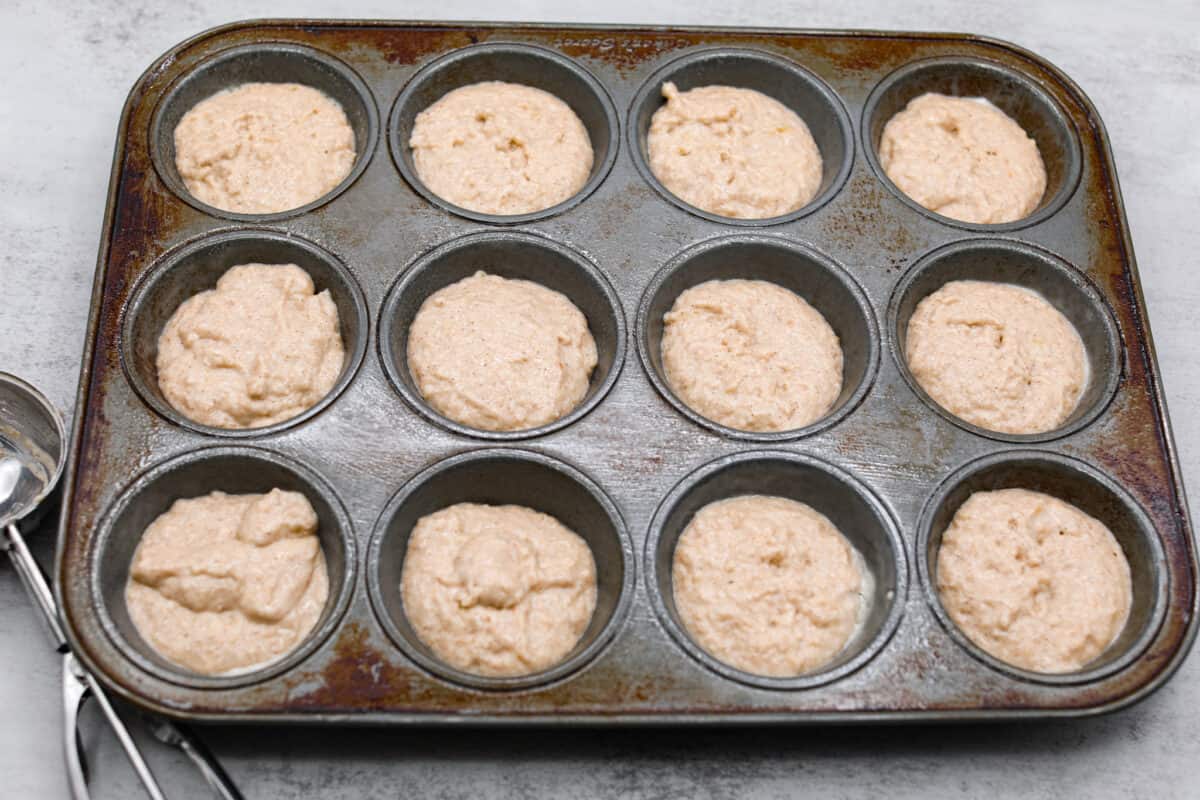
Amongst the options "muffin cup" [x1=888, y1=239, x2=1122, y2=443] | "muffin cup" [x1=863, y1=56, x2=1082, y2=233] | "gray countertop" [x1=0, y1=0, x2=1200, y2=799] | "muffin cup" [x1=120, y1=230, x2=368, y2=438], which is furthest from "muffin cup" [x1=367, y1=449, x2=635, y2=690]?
"muffin cup" [x1=863, y1=56, x2=1082, y2=233]

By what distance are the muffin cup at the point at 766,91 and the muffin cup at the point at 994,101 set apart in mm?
122

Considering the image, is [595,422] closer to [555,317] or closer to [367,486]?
[555,317]

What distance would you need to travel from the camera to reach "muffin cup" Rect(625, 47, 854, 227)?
4.08 meters

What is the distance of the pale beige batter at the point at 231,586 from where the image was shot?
10.1 ft

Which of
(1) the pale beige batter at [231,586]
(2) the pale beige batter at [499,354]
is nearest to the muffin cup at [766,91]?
A: (2) the pale beige batter at [499,354]

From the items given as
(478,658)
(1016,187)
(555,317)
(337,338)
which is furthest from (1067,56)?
(478,658)

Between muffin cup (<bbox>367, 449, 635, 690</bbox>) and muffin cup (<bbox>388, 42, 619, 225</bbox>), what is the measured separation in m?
1.08

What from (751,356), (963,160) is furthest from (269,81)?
(963,160)

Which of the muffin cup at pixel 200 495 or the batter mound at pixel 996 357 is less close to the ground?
the batter mound at pixel 996 357

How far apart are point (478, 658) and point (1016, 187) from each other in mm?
2777

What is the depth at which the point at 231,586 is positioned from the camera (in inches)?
123

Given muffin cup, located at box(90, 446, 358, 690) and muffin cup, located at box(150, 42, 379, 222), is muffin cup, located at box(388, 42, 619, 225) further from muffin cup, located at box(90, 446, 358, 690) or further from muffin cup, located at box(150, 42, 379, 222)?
muffin cup, located at box(90, 446, 358, 690)

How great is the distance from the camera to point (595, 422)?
134 inches

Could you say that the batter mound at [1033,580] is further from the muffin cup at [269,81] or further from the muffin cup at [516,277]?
the muffin cup at [269,81]
